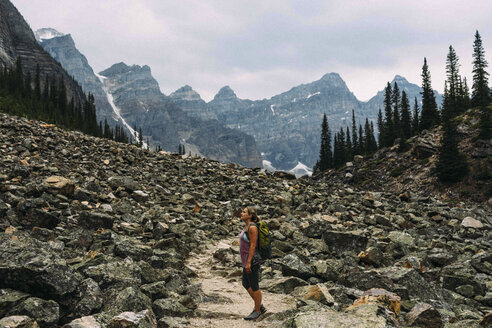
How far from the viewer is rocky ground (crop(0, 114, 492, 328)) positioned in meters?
5.11

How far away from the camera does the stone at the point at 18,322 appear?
4105 mm

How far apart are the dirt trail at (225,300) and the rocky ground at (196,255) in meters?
0.05

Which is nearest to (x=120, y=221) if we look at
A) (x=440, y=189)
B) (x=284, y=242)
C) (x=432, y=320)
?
(x=284, y=242)

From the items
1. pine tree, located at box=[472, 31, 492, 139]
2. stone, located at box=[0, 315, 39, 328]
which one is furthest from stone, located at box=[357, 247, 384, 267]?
pine tree, located at box=[472, 31, 492, 139]

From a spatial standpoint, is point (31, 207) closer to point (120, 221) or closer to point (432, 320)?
point (120, 221)

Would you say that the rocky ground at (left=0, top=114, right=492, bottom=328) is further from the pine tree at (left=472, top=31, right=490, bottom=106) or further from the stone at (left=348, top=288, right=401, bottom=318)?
the pine tree at (left=472, top=31, right=490, bottom=106)

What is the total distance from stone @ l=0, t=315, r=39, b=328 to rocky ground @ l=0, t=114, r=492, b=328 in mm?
13

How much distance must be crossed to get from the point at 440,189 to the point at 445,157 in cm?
437

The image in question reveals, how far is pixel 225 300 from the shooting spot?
8227mm

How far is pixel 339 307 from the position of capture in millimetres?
7047

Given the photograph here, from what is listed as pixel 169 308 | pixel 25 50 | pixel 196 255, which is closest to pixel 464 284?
pixel 169 308

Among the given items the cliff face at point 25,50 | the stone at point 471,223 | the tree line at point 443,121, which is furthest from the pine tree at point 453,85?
the cliff face at point 25,50

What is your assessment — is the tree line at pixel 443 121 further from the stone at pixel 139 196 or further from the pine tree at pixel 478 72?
the stone at pixel 139 196

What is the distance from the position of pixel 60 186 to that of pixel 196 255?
667 cm
